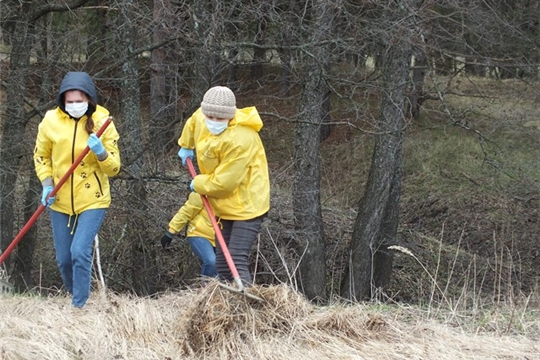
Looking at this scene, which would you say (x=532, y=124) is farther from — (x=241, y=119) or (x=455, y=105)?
(x=241, y=119)

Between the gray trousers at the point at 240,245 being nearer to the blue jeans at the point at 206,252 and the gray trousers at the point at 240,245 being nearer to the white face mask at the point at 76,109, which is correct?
the blue jeans at the point at 206,252

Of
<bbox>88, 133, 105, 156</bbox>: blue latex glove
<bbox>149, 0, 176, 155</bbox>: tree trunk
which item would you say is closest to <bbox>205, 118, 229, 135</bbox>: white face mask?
<bbox>88, 133, 105, 156</bbox>: blue latex glove

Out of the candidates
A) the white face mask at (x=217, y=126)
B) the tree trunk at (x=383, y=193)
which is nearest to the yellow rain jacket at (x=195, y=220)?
the white face mask at (x=217, y=126)

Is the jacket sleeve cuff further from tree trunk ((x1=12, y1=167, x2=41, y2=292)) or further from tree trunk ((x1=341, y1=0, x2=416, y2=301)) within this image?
tree trunk ((x1=341, y1=0, x2=416, y2=301))

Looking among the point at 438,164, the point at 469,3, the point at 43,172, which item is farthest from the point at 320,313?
the point at 438,164

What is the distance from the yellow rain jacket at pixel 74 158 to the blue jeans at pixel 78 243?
0.06 m

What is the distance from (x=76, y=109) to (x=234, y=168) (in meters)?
1.17

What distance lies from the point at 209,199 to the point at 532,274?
1076 cm

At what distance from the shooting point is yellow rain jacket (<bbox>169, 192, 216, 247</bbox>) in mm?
5555

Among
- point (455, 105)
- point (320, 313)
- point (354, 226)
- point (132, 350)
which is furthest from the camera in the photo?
point (455, 105)

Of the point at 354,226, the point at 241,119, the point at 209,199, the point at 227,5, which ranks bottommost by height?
the point at 354,226

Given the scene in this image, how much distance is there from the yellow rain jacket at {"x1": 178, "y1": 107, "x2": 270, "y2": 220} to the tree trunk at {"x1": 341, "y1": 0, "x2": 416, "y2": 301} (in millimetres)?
4957

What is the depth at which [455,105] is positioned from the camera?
1980cm

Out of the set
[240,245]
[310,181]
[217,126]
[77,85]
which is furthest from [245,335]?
[310,181]
